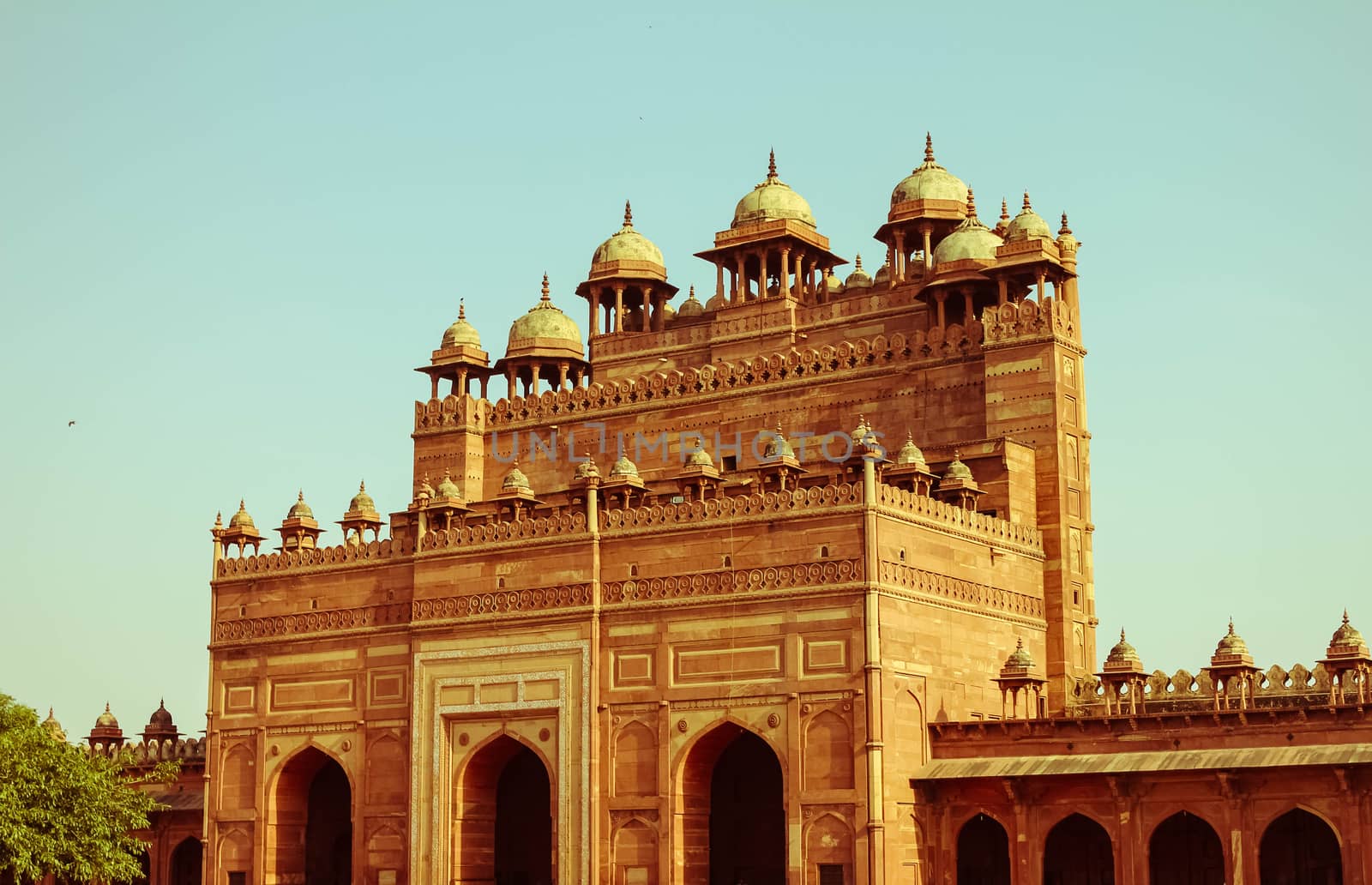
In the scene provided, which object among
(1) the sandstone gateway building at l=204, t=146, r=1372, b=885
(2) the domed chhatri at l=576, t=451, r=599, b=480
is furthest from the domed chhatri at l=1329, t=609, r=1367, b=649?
(2) the domed chhatri at l=576, t=451, r=599, b=480

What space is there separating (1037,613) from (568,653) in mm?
8397

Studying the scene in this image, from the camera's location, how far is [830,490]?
109 feet

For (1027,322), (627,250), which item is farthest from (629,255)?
(1027,322)

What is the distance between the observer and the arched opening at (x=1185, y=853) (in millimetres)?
31766

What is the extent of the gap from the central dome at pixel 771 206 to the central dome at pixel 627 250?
8.68 ft

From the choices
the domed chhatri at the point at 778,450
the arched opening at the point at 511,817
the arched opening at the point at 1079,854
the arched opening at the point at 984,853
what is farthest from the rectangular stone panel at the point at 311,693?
the arched opening at the point at 1079,854

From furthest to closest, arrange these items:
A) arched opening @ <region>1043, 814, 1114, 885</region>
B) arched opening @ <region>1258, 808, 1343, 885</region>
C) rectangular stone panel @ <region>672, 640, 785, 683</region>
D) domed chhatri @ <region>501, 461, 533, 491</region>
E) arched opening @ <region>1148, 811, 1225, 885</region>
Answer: domed chhatri @ <region>501, 461, 533, 491</region>
rectangular stone panel @ <region>672, 640, 785, 683</region>
arched opening @ <region>1043, 814, 1114, 885</region>
arched opening @ <region>1148, 811, 1225, 885</region>
arched opening @ <region>1258, 808, 1343, 885</region>

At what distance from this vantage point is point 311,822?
41062 millimetres

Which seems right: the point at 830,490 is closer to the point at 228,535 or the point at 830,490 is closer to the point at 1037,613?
the point at 1037,613

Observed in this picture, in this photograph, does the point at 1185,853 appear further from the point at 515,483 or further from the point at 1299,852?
the point at 515,483

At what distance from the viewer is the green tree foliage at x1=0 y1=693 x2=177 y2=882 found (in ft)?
125

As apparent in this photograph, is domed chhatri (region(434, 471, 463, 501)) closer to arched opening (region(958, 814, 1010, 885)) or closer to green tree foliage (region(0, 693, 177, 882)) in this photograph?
green tree foliage (region(0, 693, 177, 882))

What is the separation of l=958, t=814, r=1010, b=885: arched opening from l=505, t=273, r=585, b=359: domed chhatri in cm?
1516

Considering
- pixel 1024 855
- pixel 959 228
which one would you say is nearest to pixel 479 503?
pixel 959 228
